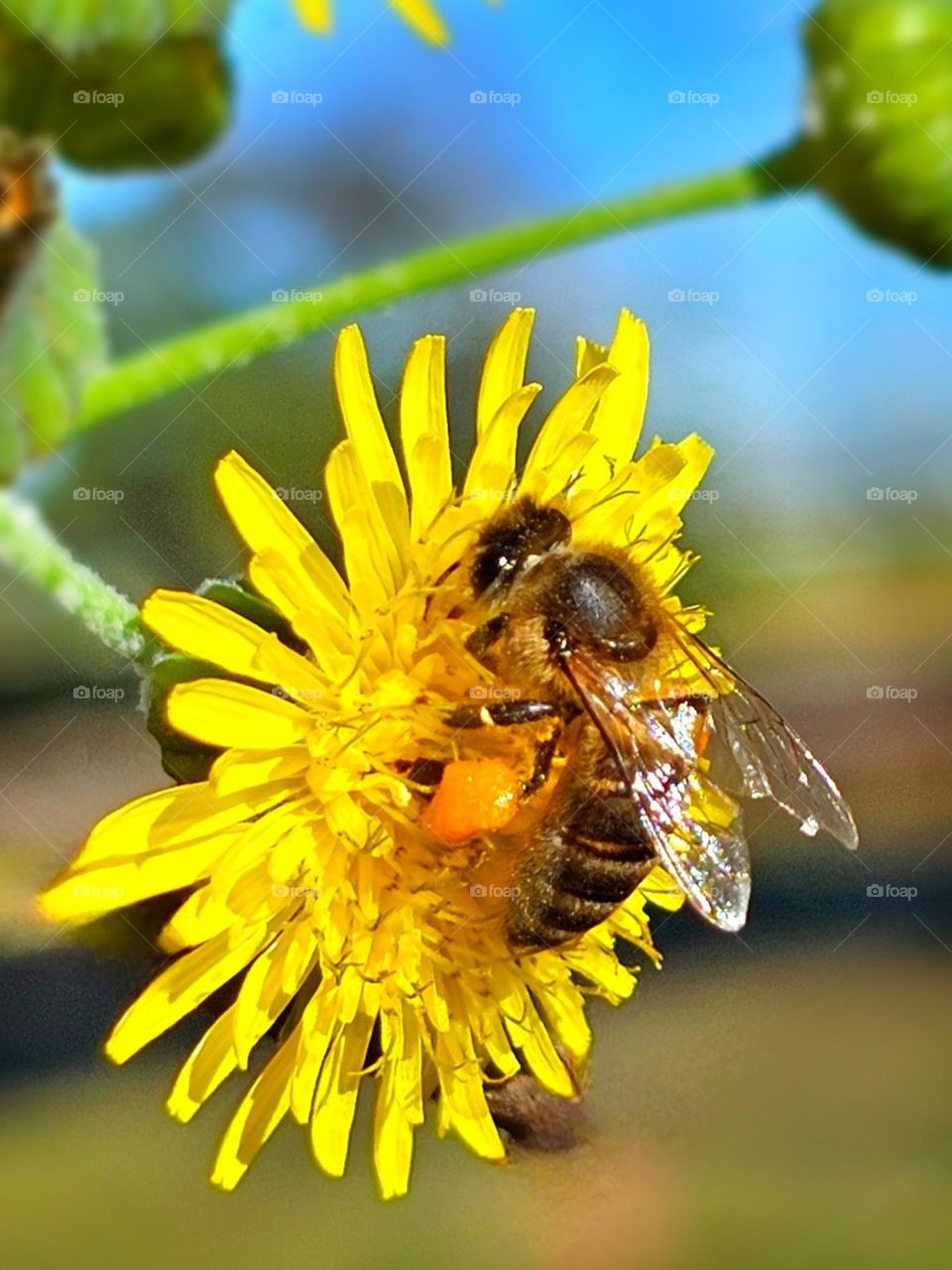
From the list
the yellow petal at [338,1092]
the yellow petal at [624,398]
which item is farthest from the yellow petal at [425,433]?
the yellow petal at [338,1092]

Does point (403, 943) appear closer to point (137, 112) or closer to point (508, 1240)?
point (508, 1240)

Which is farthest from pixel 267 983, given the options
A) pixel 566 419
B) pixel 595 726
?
pixel 566 419

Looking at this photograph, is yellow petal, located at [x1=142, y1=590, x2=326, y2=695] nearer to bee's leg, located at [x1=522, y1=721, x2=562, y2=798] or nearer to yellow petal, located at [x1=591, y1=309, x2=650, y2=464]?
bee's leg, located at [x1=522, y1=721, x2=562, y2=798]

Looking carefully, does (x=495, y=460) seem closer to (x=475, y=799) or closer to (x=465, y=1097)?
(x=475, y=799)

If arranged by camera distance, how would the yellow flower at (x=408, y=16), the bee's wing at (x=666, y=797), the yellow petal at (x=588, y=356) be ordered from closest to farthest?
1. the bee's wing at (x=666, y=797)
2. the yellow flower at (x=408, y=16)
3. the yellow petal at (x=588, y=356)

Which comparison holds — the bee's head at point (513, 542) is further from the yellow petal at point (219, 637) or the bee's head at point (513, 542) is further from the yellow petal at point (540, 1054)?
the yellow petal at point (540, 1054)

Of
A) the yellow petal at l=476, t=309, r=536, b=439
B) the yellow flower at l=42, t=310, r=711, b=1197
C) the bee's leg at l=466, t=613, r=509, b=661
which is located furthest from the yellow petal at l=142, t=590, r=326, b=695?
the yellow petal at l=476, t=309, r=536, b=439
